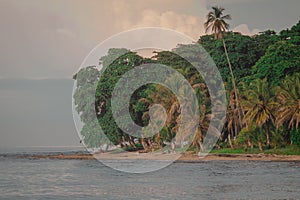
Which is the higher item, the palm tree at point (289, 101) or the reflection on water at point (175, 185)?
the palm tree at point (289, 101)

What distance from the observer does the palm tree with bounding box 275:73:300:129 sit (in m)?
43.3

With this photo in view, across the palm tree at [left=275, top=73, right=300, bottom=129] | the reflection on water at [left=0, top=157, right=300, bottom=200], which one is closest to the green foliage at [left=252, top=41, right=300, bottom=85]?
the palm tree at [left=275, top=73, right=300, bottom=129]

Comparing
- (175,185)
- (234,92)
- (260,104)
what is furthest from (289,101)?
(175,185)

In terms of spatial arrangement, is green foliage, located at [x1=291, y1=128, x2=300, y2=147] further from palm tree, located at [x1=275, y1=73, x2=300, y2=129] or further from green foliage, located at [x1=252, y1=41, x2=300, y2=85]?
green foliage, located at [x1=252, y1=41, x2=300, y2=85]

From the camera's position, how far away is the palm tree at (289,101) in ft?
142

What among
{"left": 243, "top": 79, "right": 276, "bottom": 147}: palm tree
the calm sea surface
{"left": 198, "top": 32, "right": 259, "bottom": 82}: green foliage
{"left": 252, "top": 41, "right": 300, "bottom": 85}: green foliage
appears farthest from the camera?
{"left": 198, "top": 32, "right": 259, "bottom": 82}: green foliage

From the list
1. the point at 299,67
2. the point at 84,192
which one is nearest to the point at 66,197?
the point at 84,192

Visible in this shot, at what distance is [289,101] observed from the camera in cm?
4391

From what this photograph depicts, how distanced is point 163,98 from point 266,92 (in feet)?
38.4

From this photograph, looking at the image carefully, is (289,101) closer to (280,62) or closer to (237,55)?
(280,62)

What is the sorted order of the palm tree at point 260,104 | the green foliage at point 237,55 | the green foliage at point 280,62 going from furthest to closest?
the green foliage at point 237,55 < the green foliage at point 280,62 < the palm tree at point 260,104

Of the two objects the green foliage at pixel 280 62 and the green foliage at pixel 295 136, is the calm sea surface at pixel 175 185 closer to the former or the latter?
the green foliage at pixel 295 136

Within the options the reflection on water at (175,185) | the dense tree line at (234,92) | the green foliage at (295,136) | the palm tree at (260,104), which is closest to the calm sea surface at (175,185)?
the reflection on water at (175,185)

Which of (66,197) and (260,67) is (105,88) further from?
(66,197)
